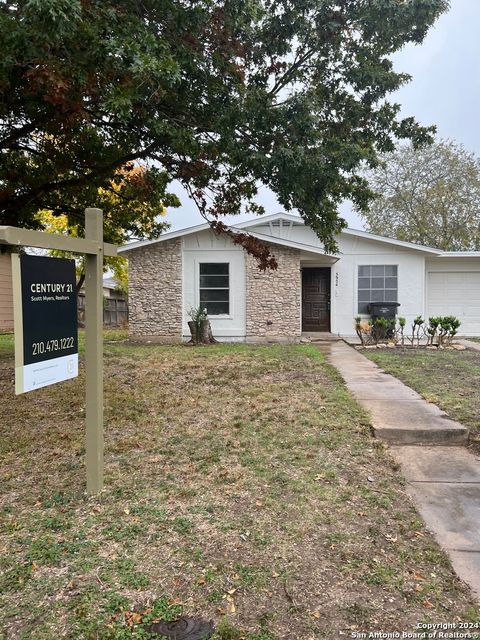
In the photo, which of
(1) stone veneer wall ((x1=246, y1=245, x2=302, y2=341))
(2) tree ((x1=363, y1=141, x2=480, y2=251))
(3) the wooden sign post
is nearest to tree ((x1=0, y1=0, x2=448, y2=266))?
(3) the wooden sign post

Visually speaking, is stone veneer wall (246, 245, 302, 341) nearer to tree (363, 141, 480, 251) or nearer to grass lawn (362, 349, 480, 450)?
grass lawn (362, 349, 480, 450)

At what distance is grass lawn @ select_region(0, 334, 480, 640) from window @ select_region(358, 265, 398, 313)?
936 cm

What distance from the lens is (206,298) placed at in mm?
13656

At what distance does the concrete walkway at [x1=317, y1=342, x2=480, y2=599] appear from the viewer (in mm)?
2613

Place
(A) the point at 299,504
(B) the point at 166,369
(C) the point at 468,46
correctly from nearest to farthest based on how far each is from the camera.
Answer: (A) the point at 299,504
(B) the point at 166,369
(C) the point at 468,46

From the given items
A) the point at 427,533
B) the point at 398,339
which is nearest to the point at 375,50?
the point at 427,533

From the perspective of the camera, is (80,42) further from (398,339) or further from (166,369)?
(398,339)

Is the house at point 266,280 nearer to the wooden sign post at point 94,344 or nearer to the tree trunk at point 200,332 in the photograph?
the tree trunk at point 200,332

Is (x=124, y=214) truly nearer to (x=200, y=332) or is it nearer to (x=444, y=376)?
(x=200, y=332)

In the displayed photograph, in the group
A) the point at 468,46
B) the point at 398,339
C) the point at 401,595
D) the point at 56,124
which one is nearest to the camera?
the point at 401,595

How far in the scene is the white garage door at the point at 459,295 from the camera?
49.2ft

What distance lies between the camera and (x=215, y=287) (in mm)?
13609

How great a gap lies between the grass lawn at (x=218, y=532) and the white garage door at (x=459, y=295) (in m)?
11.2

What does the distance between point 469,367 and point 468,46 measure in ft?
22.2
